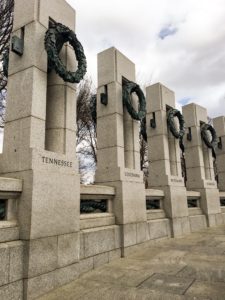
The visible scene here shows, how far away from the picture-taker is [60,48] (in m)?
7.29

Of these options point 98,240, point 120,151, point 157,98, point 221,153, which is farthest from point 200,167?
point 98,240

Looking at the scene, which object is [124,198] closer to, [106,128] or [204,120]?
[106,128]

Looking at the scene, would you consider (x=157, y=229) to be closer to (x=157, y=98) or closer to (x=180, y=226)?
(x=180, y=226)

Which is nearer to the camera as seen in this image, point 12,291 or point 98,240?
point 12,291

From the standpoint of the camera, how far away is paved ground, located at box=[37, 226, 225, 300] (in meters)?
4.94

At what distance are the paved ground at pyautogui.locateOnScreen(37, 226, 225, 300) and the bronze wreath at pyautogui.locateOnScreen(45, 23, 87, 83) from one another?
471cm

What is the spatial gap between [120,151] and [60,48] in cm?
378

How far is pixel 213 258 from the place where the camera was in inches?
291

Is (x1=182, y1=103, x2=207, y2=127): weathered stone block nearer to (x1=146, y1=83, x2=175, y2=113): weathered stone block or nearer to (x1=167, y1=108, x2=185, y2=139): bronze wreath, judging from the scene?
(x1=167, y1=108, x2=185, y2=139): bronze wreath

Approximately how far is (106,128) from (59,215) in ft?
14.2

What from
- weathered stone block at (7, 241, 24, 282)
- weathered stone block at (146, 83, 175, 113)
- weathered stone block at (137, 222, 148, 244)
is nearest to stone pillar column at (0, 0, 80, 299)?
weathered stone block at (7, 241, 24, 282)

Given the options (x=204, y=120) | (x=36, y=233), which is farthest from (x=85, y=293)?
(x=204, y=120)

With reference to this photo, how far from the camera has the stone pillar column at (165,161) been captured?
38.6 ft

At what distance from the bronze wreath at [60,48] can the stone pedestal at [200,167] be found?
9.76 meters
